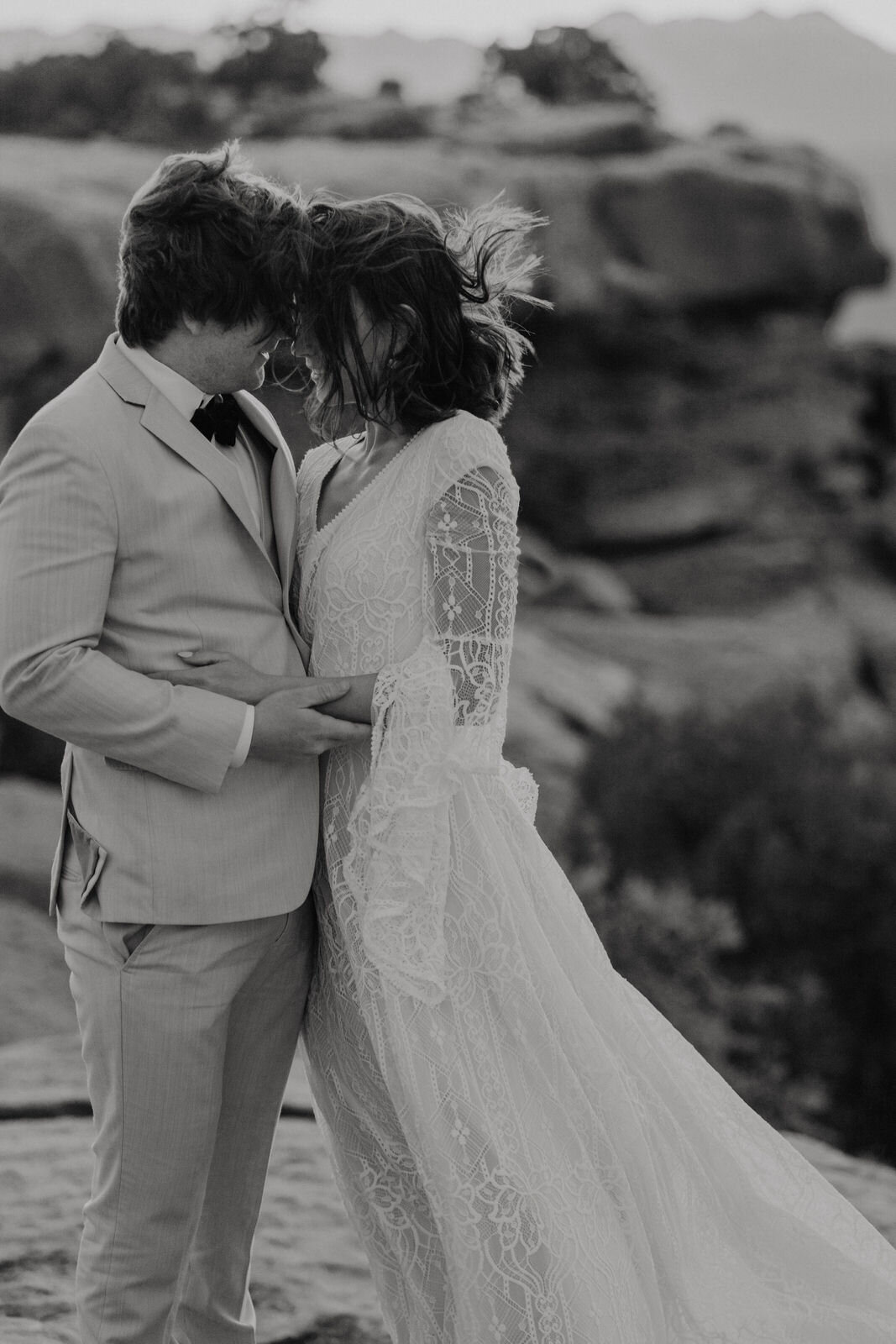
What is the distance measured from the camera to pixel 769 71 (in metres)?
42.3

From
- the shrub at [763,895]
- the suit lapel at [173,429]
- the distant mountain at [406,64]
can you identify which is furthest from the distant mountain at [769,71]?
the suit lapel at [173,429]

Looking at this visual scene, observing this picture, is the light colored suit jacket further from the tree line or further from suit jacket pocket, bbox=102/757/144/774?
the tree line

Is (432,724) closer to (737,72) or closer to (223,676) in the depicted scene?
(223,676)

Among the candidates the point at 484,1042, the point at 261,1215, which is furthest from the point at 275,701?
the point at 261,1215

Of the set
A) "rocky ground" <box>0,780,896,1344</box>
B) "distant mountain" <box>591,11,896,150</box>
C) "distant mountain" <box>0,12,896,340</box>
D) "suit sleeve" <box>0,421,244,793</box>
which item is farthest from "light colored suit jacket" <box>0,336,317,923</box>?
"distant mountain" <box>591,11,896,150</box>

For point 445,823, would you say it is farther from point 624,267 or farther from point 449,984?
point 624,267

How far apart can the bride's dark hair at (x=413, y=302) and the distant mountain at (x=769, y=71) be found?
2197 cm

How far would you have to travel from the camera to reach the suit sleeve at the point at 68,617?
2.18m

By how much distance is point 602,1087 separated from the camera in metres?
2.48

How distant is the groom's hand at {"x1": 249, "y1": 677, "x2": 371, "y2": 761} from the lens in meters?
2.31

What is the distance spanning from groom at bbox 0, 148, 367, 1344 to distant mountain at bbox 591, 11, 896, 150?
73.2ft

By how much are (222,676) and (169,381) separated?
18.9 inches

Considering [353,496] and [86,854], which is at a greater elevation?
[353,496]

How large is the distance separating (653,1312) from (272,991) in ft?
2.75
